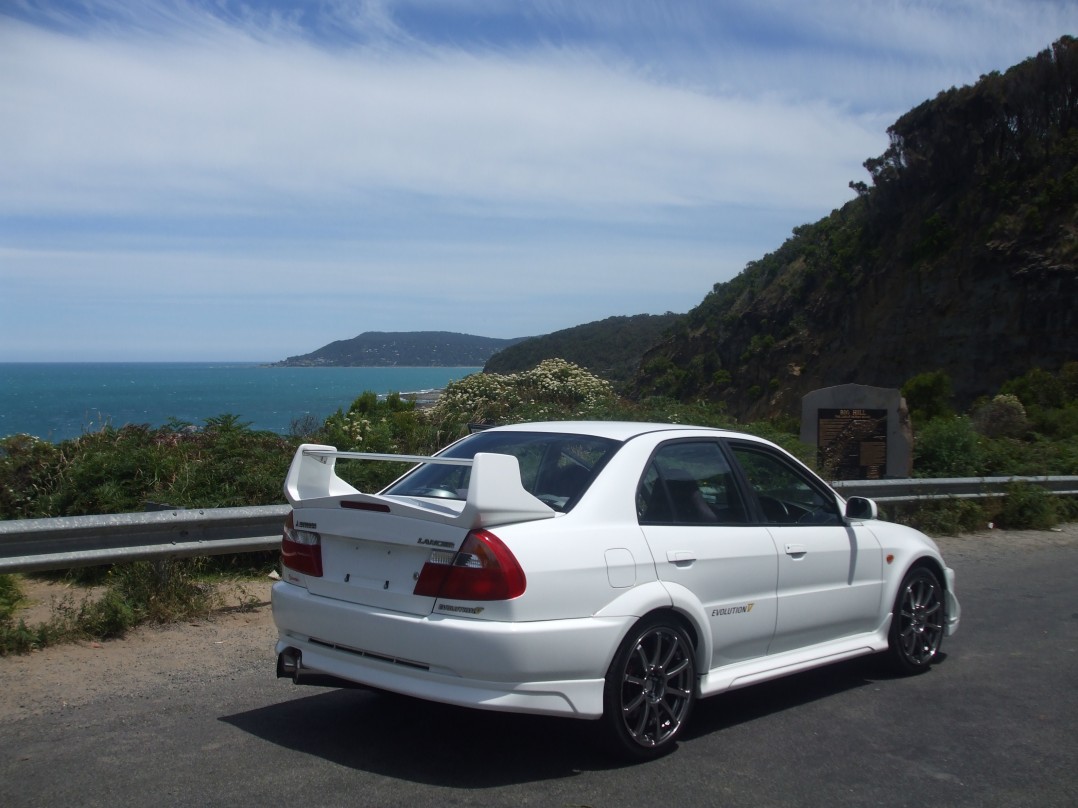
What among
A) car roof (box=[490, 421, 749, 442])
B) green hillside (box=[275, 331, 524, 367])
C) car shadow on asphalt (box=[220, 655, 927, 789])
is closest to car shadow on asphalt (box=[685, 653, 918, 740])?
car shadow on asphalt (box=[220, 655, 927, 789])

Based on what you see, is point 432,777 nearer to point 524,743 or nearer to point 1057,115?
point 524,743

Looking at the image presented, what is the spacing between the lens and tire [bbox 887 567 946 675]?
22.2ft

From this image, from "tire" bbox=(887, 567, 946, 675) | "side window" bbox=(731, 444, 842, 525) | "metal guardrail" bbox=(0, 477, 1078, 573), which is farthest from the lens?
"tire" bbox=(887, 567, 946, 675)

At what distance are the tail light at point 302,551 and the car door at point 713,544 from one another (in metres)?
1.63

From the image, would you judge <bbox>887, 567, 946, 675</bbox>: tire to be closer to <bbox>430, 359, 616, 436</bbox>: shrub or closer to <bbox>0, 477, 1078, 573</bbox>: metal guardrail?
<bbox>0, 477, 1078, 573</bbox>: metal guardrail

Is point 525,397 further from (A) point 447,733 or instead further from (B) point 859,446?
(A) point 447,733

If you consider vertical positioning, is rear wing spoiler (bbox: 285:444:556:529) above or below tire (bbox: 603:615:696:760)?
above

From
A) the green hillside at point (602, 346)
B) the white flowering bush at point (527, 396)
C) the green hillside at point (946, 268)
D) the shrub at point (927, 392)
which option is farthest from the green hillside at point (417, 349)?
the white flowering bush at point (527, 396)

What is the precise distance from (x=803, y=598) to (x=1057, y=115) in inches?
2073

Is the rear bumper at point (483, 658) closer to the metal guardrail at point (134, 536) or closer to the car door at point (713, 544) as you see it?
the car door at point (713, 544)

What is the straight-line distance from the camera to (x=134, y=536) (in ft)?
23.7

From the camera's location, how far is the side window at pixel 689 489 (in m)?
5.46

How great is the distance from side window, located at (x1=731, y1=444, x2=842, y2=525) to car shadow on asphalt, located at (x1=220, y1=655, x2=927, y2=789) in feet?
3.53

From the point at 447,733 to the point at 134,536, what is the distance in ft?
9.76
